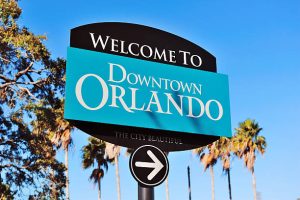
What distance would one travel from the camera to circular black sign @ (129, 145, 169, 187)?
17.1 ft

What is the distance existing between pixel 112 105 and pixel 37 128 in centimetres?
1447

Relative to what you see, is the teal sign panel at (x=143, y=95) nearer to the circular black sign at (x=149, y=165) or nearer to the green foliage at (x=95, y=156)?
the circular black sign at (x=149, y=165)

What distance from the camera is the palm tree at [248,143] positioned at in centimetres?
4428

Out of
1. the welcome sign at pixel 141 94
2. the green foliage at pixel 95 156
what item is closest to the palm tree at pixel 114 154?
the green foliage at pixel 95 156

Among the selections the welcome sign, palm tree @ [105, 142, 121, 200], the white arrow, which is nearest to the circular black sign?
the white arrow

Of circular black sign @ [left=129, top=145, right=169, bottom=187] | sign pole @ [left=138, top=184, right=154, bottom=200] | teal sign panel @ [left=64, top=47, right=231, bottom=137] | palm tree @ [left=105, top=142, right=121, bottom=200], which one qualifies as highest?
palm tree @ [left=105, top=142, right=121, bottom=200]

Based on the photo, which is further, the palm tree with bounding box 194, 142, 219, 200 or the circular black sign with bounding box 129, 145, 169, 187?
the palm tree with bounding box 194, 142, 219, 200

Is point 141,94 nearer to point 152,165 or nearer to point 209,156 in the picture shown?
point 152,165

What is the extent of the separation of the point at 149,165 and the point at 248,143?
4039 centimetres

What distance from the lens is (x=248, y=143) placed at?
44.6 m

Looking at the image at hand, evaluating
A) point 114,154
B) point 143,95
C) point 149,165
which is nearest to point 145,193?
point 149,165

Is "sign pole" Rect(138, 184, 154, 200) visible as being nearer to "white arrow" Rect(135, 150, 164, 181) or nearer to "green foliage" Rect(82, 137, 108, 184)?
"white arrow" Rect(135, 150, 164, 181)

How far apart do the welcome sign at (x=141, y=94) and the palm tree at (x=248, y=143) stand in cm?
3921

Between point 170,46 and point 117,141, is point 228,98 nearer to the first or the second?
point 170,46
